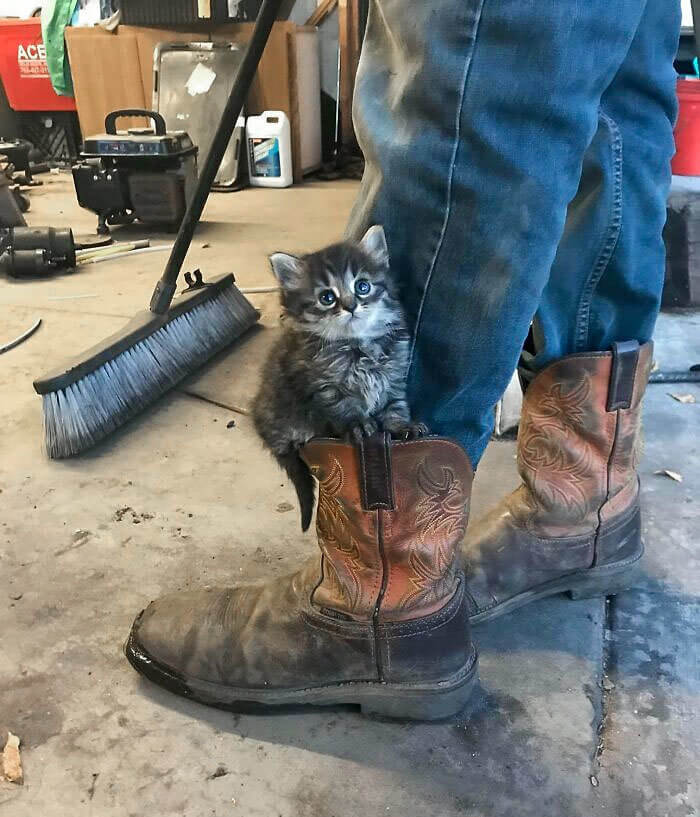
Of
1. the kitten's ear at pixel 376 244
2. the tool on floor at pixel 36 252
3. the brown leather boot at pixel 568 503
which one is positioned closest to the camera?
the kitten's ear at pixel 376 244

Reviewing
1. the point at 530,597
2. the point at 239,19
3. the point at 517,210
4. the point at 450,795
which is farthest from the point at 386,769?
the point at 239,19

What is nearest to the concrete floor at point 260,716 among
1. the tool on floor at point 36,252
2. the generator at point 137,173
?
the tool on floor at point 36,252

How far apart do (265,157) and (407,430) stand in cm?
355

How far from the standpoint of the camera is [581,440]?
0.93 m

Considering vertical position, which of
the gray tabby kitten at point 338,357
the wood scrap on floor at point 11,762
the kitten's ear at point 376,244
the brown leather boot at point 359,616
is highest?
the kitten's ear at point 376,244

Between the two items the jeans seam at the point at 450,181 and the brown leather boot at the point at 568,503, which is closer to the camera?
the jeans seam at the point at 450,181

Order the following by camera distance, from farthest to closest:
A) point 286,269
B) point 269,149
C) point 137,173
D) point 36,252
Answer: point 269,149, point 137,173, point 36,252, point 286,269

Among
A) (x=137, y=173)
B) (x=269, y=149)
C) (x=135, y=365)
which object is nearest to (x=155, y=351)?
(x=135, y=365)

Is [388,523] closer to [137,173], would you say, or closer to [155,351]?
[155,351]

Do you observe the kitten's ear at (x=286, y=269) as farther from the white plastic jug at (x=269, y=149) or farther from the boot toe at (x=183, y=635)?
the white plastic jug at (x=269, y=149)

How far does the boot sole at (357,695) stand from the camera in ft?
2.66

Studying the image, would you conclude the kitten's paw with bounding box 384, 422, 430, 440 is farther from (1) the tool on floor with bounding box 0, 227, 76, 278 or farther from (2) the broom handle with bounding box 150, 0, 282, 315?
(1) the tool on floor with bounding box 0, 227, 76, 278

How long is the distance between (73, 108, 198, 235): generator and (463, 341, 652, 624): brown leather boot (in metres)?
2.31

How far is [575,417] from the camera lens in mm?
909
